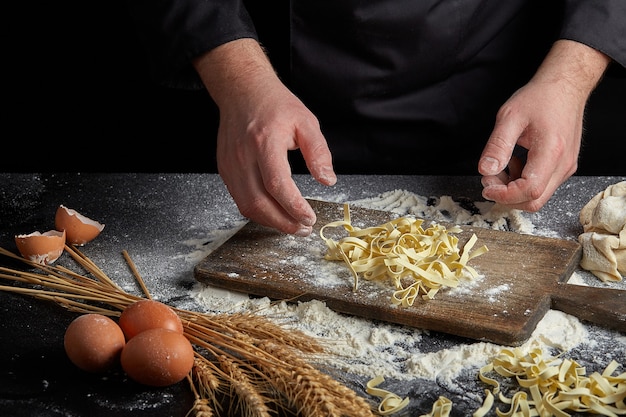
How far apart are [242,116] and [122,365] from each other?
0.66 metres

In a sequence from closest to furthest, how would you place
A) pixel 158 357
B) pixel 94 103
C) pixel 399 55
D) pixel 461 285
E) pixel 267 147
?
pixel 158 357 → pixel 461 285 → pixel 267 147 → pixel 399 55 → pixel 94 103

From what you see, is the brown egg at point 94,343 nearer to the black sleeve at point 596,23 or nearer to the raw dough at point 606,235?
the raw dough at point 606,235

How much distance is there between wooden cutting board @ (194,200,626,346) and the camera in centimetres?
153

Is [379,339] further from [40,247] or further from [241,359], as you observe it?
[40,247]

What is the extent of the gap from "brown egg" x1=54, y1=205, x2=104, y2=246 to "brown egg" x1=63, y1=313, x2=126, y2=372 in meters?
0.45

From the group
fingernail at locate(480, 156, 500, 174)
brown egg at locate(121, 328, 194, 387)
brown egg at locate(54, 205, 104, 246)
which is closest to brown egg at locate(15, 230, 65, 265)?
brown egg at locate(54, 205, 104, 246)

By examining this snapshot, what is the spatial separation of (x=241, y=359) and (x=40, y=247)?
0.56 meters

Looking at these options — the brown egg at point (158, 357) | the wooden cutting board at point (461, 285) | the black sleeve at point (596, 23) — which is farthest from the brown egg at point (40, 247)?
the black sleeve at point (596, 23)

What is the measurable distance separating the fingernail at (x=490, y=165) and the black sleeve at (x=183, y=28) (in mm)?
650

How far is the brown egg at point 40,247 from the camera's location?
176 centimetres

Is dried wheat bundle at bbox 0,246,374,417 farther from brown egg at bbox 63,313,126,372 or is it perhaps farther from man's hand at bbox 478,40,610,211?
man's hand at bbox 478,40,610,211

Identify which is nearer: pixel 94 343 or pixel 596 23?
pixel 94 343

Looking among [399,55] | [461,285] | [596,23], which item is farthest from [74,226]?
[596,23]

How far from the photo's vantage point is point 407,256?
1.65 m
